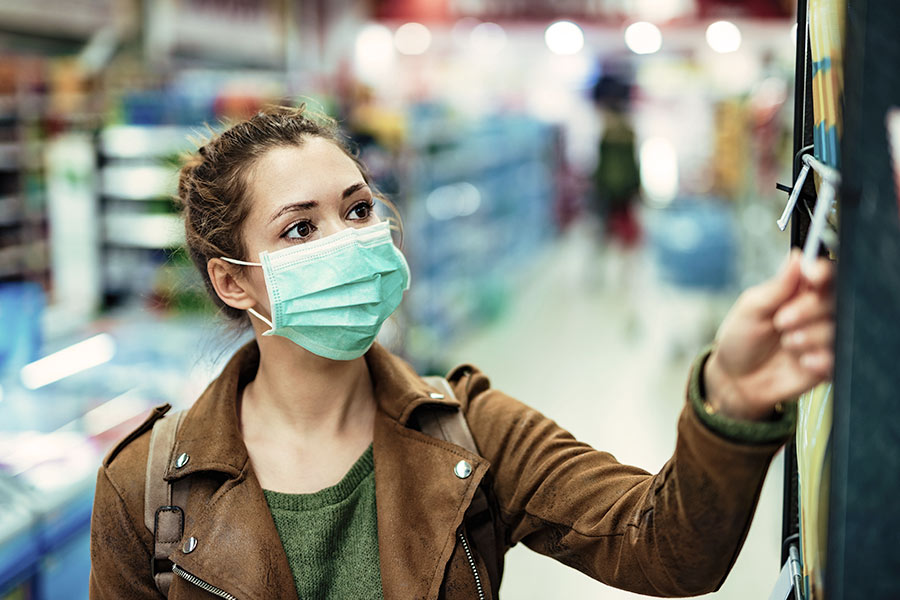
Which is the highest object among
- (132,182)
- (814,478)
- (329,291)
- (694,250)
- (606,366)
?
(132,182)

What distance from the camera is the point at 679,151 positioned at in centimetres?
2584

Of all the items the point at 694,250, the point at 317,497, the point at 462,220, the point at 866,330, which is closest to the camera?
the point at 866,330

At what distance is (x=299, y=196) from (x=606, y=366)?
6.12m

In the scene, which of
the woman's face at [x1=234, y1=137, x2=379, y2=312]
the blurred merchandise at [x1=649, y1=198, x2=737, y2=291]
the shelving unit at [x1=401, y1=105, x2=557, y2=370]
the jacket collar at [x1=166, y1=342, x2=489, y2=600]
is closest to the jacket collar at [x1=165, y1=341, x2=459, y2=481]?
the jacket collar at [x1=166, y1=342, x2=489, y2=600]

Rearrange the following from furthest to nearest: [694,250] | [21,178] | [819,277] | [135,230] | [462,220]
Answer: [462,220], [135,230], [21,178], [694,250], [819,277]

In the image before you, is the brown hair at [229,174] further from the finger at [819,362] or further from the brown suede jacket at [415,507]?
the finger at [819,362]

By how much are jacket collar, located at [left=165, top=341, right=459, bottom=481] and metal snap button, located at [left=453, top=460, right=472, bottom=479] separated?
14 centimetres

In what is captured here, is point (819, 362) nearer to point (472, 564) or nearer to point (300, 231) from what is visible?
point (472, 564)

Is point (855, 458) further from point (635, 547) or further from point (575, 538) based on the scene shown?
point (575, 538)

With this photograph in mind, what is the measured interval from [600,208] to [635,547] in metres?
8.97

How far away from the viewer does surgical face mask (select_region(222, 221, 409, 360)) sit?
1633mm

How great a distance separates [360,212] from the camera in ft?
5.59

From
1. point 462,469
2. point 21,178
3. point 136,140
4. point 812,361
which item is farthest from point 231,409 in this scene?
point 21,178

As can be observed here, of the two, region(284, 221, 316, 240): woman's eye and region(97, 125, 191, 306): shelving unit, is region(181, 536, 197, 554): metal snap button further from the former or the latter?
region(97, 125, 191, 306): shelving unit
